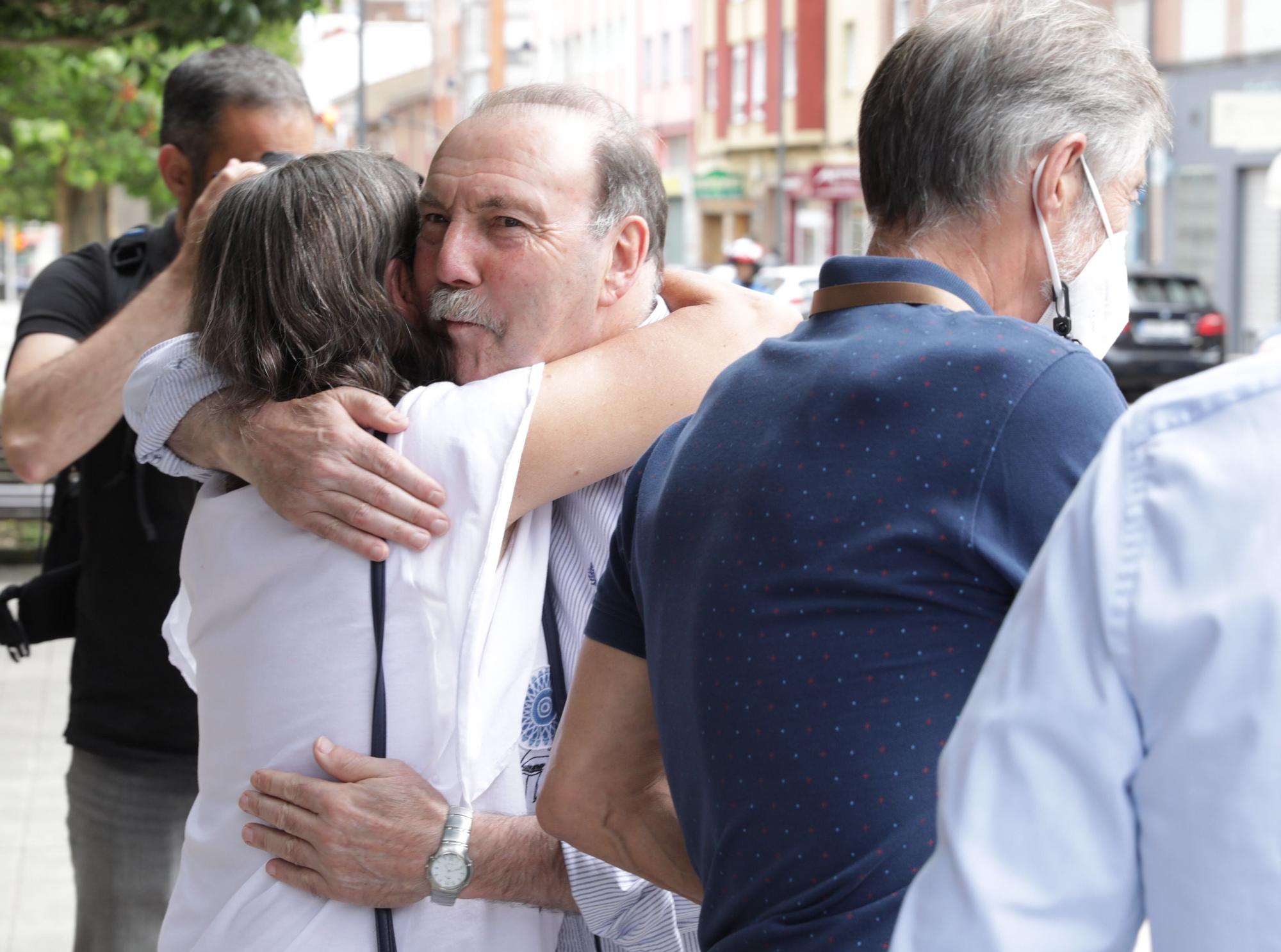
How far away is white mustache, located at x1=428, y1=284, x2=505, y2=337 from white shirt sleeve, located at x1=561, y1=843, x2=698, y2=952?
2.08ft

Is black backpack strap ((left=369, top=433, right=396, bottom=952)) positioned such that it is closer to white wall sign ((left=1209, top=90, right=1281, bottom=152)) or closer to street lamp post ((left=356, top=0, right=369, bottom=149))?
white wall sign ((left=1209, top=90, right=1281, bottom=152))

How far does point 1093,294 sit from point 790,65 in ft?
129

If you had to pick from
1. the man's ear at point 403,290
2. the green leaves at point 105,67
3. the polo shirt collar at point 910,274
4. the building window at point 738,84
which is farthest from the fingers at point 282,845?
Result: the building window at point 738,84

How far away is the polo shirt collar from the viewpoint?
4.59 feet

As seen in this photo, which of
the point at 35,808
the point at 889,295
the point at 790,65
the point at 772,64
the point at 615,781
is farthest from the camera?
the point at 772,64

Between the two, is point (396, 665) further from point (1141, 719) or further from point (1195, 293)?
point (1195, 293)

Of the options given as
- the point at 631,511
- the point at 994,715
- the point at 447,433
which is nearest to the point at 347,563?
the point at 447,433

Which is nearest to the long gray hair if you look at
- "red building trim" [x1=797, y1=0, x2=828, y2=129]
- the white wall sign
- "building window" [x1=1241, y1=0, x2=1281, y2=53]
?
the white wall sign

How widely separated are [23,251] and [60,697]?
271 ft

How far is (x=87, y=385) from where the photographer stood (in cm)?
258

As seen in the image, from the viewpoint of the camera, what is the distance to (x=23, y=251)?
82.1 m

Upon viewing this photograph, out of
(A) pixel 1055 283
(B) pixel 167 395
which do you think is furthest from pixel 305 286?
(A) pixel 1055 283

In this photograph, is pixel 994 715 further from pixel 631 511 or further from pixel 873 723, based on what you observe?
pixel 631 511

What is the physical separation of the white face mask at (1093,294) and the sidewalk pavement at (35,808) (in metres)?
3.03
